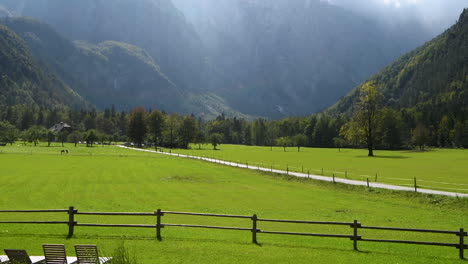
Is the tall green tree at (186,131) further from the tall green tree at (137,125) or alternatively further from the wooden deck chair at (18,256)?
the wooden deck chair at (18,256)

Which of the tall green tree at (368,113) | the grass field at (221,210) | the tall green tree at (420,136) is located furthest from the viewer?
the tall green tree at (420,136)

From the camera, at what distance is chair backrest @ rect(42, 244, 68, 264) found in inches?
607

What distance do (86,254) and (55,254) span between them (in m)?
1.42

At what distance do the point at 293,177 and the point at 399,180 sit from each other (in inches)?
628

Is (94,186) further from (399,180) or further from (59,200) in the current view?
(399,180)

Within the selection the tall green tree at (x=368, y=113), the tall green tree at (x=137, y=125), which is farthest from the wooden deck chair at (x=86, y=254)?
the tall green tree at (x=137, y=125)

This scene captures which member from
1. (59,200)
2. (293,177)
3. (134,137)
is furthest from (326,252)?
(134,137)

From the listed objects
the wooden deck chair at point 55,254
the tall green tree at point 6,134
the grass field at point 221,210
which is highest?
the tall green tree at point 6,134

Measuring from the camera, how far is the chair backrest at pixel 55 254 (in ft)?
50.6

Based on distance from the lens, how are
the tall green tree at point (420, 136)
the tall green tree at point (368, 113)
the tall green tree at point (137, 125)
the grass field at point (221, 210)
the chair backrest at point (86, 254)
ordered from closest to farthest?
the chair backrest at point (86, 254), the grass field at point (221, 210), the tall green tree at point (368, 113), the tall green tree at point (420, 136), the tall green tree at point (137, 125)

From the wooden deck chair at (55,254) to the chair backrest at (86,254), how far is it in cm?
71

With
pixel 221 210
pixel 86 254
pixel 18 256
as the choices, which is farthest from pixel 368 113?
pixel 18 256

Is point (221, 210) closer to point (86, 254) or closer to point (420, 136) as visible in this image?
point (86, 254)

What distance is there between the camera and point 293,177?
62469 millimetres
